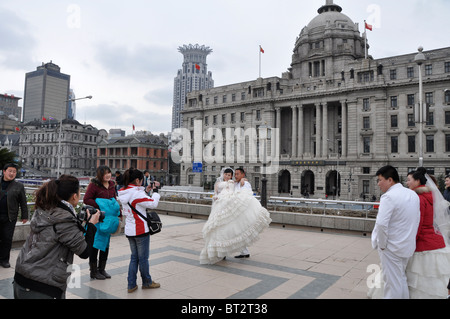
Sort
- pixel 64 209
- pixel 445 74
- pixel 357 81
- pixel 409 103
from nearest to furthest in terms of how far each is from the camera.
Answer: pixel 64 209
pixel 445 74
pixel 409 103
pixel 357 81

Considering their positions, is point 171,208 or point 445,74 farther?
point 445,74

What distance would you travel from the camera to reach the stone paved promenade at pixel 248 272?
6.02 metres

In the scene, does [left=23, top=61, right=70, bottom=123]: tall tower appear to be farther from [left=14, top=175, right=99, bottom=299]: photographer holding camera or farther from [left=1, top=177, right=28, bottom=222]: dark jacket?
[left=14, top=175, right=99, bottom=299]: photographer holding camera

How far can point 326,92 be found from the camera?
5578 cm

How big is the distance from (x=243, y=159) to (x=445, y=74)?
34.3 m

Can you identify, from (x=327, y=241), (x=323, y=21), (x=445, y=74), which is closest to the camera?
(x=327, y=241)

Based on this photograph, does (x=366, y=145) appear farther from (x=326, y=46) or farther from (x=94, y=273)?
(x=94, y=273)

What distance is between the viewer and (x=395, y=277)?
487cm

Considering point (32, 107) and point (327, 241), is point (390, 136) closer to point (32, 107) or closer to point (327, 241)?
point (327, 241)

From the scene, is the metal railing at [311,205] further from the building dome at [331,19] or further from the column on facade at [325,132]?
the building dome at [331,19]

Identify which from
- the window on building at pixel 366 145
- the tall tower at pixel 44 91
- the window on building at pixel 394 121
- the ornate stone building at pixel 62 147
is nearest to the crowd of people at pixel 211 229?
the window on building at pixel 394 121

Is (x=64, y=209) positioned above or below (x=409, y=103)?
below

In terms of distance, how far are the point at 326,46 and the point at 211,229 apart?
208ft

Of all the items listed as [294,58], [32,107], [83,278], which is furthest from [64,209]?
[32,107]
